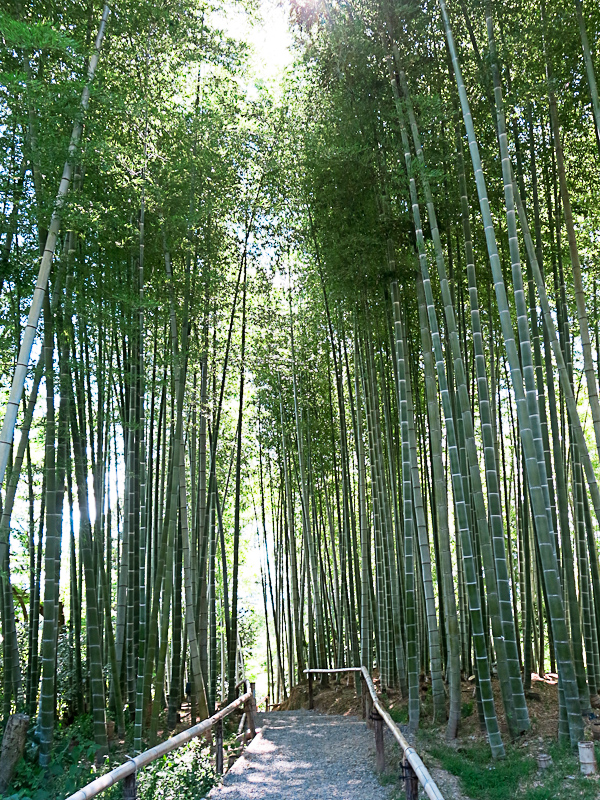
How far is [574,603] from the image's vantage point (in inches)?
179

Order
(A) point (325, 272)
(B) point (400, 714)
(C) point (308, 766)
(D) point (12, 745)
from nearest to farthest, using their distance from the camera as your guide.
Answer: (D) point (12, 745), (C) point (308, 766), (B) point (400, 714), (A) point (325, 272)

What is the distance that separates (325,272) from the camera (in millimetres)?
6547

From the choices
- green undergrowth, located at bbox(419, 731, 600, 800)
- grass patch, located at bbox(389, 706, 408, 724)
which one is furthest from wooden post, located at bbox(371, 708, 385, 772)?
grass patch, located at bbox(389, 706, 408, 724)

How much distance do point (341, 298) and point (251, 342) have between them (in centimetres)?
276

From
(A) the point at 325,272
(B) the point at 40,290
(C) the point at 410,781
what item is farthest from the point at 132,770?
(A) the point at 325,272

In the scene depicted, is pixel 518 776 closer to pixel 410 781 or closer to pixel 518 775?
pixel 518 775

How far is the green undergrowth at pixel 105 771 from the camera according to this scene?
376 centimetres

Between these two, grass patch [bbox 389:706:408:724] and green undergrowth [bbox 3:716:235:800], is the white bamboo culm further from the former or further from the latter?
grass patch [bbox 389:706:408:724]

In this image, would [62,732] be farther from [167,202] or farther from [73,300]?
[167,202]

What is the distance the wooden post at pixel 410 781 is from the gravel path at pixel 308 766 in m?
0.78

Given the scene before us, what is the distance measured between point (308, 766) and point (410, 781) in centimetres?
176

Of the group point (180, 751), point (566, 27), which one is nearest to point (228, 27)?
point (566, 27)

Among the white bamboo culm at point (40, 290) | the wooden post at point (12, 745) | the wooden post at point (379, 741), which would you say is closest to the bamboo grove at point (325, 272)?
the white bamboo culm at point (40, 290)

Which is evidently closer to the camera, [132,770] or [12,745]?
[132,770]
